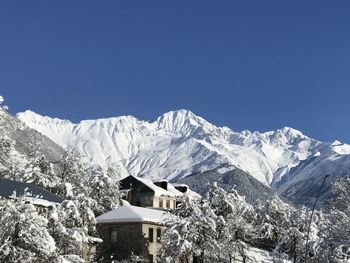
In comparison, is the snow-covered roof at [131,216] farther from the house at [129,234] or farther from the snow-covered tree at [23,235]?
the snow-covered tree at [23,235]

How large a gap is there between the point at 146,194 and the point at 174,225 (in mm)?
63821

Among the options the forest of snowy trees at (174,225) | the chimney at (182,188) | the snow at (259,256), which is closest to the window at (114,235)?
the forest of snowy trees at (174,225)

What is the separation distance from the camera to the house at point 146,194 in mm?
126312

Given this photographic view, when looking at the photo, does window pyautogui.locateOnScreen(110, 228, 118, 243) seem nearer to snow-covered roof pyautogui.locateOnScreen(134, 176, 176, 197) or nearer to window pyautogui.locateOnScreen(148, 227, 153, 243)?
window pyautogui.locateOnScreen(148, 227, 153, 243)

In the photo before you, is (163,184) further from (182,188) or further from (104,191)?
(104,191)

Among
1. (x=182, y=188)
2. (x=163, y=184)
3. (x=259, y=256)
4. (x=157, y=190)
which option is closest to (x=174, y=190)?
(x=163, y=184)

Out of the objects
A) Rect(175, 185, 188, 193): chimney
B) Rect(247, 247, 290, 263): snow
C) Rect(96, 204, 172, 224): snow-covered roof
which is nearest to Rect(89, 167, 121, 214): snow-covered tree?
Rect(96, 204, 172, 224): snow-covered roof

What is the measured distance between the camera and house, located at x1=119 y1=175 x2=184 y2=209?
414 ft

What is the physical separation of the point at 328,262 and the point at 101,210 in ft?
149

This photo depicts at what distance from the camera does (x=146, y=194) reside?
12750 cm

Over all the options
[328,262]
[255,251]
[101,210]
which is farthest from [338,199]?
[328,262]

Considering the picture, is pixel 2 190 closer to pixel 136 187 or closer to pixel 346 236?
pixel 346 236

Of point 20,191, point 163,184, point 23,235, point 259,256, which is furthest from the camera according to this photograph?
point 163,184

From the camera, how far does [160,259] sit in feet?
211
